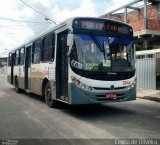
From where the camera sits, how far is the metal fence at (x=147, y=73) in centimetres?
2013

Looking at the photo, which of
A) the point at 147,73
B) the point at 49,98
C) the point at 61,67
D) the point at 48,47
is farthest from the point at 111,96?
the point at 147,73

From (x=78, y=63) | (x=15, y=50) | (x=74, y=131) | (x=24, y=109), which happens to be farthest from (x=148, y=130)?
(x=15, y=50)

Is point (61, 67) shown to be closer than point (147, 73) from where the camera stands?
Yes

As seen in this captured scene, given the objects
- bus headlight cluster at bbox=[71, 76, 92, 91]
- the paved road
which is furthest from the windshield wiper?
the paved road

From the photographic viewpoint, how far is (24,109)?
13.1 metres

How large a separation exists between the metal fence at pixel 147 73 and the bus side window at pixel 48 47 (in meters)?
8.27

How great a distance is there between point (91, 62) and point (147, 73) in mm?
10666

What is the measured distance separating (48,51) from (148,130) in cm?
594

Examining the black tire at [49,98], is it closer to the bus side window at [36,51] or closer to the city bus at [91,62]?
the city bus at [91,62]

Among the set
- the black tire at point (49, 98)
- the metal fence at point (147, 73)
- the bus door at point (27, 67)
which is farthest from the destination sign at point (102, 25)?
the metal fence at point (147, 73)

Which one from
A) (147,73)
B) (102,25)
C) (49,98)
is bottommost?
(49,98)

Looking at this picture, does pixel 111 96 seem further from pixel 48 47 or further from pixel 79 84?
pixel 48 47

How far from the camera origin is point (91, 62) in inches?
420

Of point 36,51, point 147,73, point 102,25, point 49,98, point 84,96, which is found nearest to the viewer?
point 84,96
